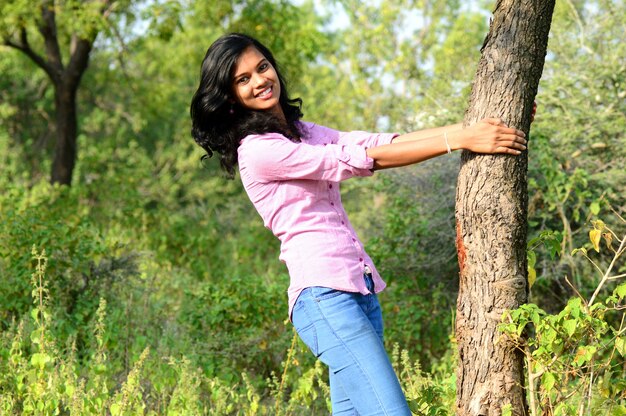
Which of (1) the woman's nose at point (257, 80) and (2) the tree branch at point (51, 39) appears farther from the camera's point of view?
(2) the tree branch at point (51, 39)

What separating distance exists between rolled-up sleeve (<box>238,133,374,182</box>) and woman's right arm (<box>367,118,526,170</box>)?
0.05 m

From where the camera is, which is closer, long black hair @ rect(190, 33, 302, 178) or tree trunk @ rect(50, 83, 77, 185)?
long black hair @ rect(190, 33, 302, 178)

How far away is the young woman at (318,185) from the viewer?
9.07 feet

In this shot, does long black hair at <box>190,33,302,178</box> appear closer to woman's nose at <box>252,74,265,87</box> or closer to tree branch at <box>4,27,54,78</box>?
woman's nose at <box>252,74,265,87</box>

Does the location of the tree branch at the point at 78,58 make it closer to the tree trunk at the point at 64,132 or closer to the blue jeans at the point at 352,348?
the tree trunk at the point at 64,132

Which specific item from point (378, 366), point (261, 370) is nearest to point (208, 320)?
point (261, 370)

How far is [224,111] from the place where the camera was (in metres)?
3.18

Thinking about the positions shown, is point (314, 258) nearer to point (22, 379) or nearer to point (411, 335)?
point (22, 379)

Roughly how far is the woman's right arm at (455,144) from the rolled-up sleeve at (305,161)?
0.05m

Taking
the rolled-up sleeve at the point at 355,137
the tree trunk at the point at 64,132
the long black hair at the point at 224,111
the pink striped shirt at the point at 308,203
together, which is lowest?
the pink striped shirt at the point at 308,203

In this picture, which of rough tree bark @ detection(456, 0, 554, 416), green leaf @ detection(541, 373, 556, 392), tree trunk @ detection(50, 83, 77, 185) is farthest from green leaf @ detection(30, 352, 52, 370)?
tree trunk @ detection(50, 83, 77, 185)

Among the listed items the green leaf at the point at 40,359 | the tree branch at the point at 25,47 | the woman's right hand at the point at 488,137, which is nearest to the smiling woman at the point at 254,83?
the woman's right hand at the point at 488,137

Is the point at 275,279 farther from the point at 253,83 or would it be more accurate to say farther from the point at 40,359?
the point at 253,83

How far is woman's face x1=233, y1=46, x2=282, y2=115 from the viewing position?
3.12m
